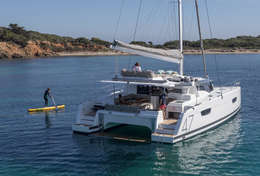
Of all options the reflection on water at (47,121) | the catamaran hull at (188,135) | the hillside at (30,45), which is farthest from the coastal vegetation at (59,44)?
the catamaran hull at (188,135)

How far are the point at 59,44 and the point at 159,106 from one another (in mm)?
127794

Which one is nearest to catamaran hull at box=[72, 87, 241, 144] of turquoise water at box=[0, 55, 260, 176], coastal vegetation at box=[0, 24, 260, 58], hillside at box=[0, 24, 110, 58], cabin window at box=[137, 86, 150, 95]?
turquoise water at box=[0, 55, 260, 176]

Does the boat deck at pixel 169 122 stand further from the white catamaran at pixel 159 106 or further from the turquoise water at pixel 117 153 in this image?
the turquoise water at pixel 117 153

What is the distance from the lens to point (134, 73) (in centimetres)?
1705

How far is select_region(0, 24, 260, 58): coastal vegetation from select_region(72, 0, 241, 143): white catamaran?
84.2 meters

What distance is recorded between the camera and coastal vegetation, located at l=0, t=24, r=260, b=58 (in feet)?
388

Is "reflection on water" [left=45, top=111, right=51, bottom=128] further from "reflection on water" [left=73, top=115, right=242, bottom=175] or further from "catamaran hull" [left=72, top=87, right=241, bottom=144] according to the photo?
"reflection on water" [left=73, top=115, right=242, bottom=175]

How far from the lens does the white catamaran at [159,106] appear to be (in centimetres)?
1548

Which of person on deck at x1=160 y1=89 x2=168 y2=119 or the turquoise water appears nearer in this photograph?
the turquoise water

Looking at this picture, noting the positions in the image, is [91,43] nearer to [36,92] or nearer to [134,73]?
[36,92]

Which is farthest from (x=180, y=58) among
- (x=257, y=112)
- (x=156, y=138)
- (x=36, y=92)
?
(x=36, y=92)

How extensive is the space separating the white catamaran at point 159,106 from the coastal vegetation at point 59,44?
276ft

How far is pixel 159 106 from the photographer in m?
16.8

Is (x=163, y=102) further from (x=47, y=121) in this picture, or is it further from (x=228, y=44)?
(x=228, y=44)
